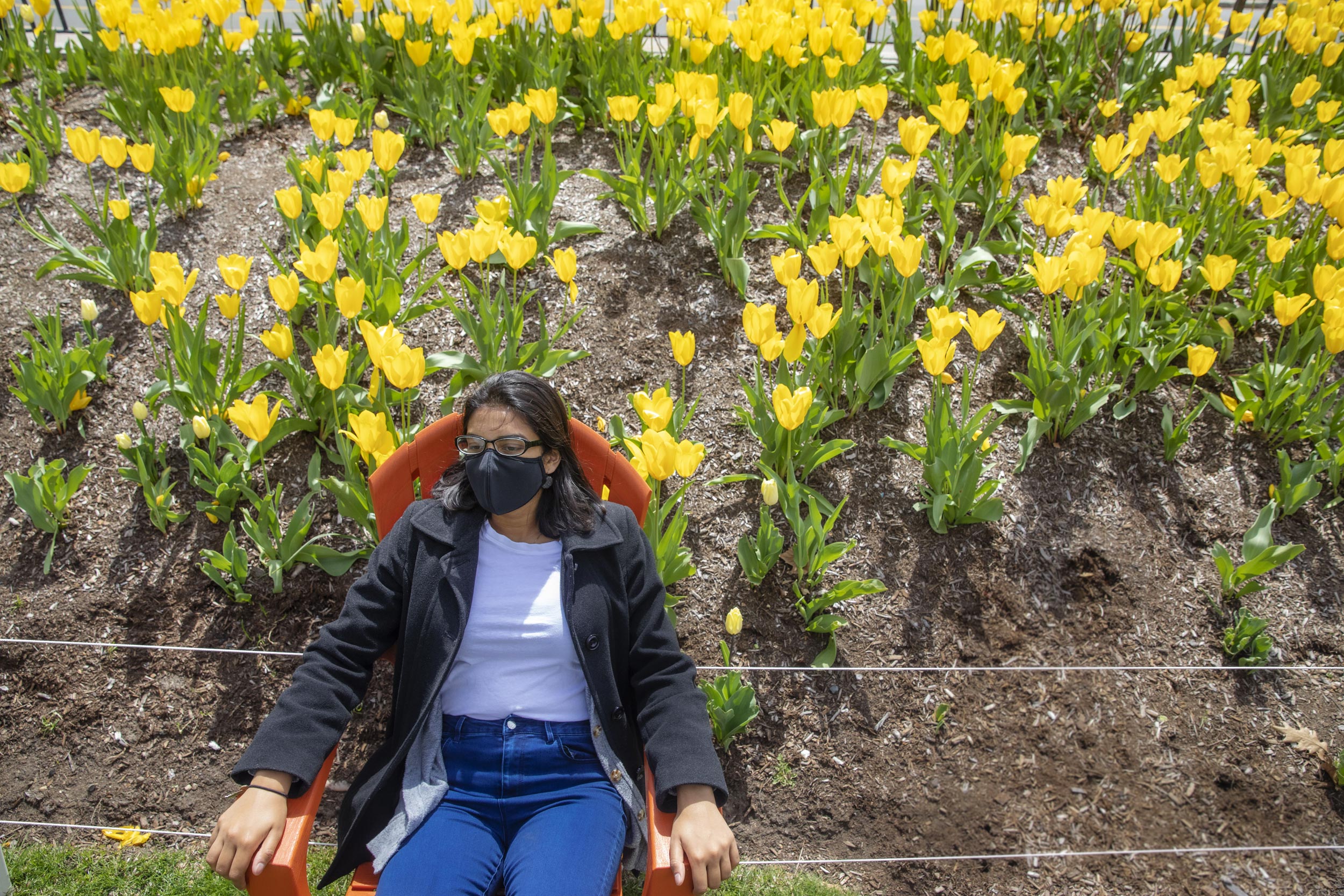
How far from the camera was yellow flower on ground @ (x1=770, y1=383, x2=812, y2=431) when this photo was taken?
8.72 feet

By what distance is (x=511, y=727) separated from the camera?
2074mm

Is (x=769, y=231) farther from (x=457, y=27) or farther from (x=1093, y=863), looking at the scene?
(x=1093, y=863)

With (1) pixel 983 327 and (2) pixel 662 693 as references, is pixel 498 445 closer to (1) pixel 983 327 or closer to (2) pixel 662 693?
(2) pixel 662 693

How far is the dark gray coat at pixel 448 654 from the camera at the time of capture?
1.98m

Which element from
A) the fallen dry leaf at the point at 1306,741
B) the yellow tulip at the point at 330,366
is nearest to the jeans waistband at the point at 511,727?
the yellow tulip at the point at 330,366

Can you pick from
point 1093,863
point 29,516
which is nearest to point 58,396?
point 29,516

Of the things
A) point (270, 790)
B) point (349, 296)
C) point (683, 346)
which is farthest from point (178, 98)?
point (270, 790)

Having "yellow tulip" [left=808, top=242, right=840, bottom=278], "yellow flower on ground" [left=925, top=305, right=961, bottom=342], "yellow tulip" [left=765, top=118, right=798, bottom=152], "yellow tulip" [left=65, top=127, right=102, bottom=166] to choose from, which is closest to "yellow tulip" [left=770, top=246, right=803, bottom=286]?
"yellow tulip" [left=808, top=242, right=840, bottom=278]

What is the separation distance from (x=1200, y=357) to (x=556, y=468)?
7.18ft

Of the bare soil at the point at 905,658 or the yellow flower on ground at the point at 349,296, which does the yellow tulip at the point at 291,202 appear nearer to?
the yellow flower on ground at the point at 349,296

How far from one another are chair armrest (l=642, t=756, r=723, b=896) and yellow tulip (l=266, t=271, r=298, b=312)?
Result: 1722mm

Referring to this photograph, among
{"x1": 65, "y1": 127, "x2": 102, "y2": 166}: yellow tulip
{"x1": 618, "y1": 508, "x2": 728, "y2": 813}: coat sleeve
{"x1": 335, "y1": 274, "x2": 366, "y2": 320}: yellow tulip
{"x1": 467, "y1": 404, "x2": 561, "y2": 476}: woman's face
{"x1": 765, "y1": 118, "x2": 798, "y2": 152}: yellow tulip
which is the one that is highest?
{"x1": 65, "y1": 127, "x2": 102, "y2": 166}: yellow tulip

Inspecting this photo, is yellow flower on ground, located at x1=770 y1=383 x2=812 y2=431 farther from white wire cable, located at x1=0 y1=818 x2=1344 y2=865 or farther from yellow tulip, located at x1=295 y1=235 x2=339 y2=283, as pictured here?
yellow tulip, located at x1=295 y1=235 x2=339 y2=283

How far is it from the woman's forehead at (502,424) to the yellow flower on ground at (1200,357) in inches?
86.1
